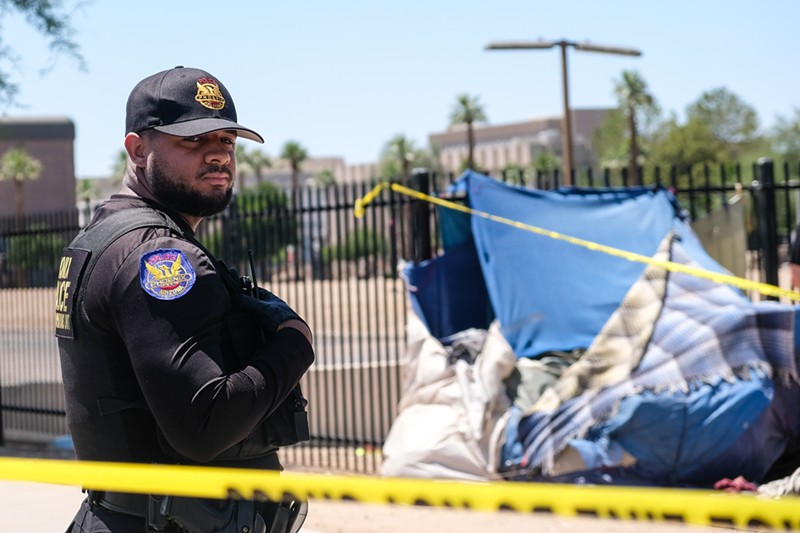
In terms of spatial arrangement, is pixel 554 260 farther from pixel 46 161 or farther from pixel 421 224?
pixel 46 161

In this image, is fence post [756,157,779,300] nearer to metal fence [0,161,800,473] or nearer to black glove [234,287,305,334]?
metal fence [0,161,800,473]

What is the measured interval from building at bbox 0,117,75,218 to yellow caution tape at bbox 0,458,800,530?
237ft

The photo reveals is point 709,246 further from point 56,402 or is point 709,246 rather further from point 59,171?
point 59,171

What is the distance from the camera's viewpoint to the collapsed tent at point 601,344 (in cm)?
651

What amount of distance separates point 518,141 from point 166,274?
11035 cm

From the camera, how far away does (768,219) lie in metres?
7.88

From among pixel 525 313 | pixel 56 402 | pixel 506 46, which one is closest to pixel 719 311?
pixel 525 313

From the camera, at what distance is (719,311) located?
6758mm

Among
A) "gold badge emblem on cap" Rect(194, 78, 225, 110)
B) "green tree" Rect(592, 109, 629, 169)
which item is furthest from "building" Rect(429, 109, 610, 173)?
"gold badge emblem on cap" Rect(194, 78, 225, 110)

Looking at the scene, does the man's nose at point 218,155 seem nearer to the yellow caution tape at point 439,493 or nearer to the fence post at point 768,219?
the yellow caution tape at point 439,493

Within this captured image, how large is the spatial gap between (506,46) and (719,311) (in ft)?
34.9

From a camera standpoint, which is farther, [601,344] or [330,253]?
[330,253]

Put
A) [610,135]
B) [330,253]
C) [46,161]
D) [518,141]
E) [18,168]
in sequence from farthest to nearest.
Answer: [518,141], [610,135], [46,161], [18,168], [330,253]

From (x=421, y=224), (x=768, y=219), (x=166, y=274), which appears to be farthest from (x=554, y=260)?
(x=166, y=274)
